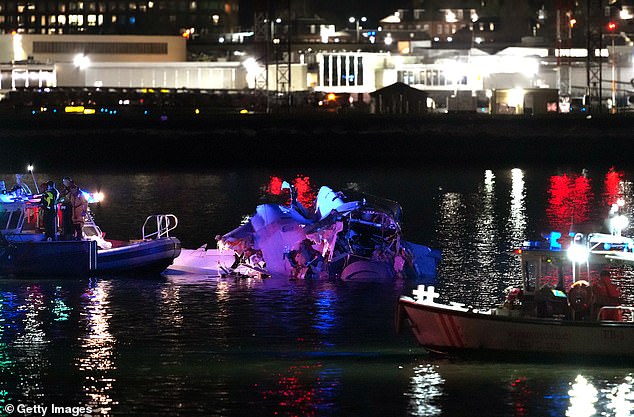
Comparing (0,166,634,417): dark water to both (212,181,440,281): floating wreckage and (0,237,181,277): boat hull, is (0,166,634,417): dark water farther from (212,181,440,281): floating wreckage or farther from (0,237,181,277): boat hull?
(212,181,440,281): floating wreckage

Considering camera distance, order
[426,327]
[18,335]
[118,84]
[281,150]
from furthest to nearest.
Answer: [118,84], [281,150], [18,335], [426,327]

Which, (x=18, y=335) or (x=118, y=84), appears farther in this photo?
(x=118, y=84)

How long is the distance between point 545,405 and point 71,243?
20.8 meters

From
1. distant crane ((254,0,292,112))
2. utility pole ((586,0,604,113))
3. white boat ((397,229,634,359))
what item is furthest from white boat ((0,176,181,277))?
utility pole ((586,0,604,113))

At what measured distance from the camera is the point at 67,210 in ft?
149

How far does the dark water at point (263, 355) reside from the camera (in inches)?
1161

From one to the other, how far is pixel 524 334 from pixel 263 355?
21.5 ft

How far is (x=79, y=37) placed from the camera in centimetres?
15388

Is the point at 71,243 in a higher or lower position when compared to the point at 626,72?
lower

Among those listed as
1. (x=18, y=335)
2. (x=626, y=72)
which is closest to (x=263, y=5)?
(x=626, y=72)

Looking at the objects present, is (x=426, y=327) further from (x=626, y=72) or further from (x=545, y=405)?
(x=626, y=72)

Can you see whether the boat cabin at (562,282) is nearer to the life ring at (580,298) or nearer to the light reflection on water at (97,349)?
the life ring at (580,298)

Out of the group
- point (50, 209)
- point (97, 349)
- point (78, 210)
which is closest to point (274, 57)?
point (78, 210)

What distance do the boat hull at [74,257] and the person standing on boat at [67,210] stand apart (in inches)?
12.9
